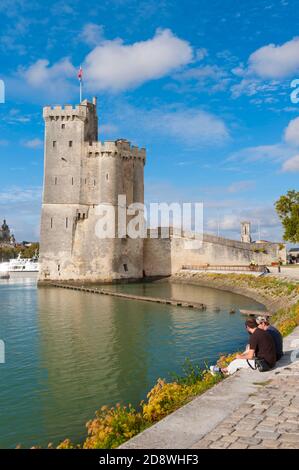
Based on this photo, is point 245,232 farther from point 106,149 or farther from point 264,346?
point 264,346

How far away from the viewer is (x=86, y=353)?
1577cm

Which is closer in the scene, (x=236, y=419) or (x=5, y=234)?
(x=236, y=419)

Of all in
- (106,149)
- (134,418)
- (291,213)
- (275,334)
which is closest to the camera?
(134,418)

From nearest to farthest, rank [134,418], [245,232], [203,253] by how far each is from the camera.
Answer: [134,418], [203,253], [245,232]

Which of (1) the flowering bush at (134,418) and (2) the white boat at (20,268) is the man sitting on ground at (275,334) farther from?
(2) the white boat at (20,268)

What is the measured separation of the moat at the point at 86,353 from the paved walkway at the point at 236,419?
3.11 m

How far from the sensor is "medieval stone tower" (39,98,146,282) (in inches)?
1731

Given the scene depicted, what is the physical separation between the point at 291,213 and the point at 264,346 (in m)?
26.7

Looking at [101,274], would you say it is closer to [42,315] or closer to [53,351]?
[42,315]

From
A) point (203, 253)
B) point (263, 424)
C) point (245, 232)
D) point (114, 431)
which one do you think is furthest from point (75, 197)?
point (263, 424)

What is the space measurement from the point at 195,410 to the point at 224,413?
466 millimetres

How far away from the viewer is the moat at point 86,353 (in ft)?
32.9

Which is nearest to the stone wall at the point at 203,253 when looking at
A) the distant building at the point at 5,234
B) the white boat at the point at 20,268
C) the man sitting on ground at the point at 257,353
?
the white boat at the point at 20,268

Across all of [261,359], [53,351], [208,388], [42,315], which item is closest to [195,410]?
[208,388]
